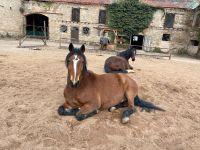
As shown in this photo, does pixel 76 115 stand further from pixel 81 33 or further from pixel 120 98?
Answer: pixel 81 33

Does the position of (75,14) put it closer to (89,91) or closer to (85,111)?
(89,91)

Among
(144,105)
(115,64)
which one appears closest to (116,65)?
(115,64)

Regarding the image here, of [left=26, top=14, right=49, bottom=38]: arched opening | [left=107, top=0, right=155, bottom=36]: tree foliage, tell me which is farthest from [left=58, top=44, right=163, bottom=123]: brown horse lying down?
[left=26, top=14, right=49, bottom=38]: arched opening

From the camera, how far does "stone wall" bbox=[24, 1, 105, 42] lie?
93.8 feet

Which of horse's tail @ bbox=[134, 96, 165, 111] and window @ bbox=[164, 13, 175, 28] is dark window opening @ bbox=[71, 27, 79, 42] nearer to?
window @ bbox=[164, 13, 175, 28]

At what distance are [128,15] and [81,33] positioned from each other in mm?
6910

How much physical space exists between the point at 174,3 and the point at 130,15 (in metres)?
5.92

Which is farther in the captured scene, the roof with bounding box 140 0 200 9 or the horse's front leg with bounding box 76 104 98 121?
the roof with bounding box 140 0 200 9

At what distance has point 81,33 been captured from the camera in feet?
96.4

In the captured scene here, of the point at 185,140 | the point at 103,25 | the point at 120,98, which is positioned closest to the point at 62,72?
the point at 120,98

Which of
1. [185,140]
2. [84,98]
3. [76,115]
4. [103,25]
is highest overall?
[103,25]

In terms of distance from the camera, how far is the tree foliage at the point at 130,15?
27938 mm

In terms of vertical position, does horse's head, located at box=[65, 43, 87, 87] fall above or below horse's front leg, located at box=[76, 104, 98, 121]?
above

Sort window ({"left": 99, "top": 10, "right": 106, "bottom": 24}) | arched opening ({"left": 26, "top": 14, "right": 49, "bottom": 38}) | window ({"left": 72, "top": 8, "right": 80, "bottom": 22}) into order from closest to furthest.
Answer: window ({"left": 99, "top": 10, "right": 106, "bottom": 24}), window ({"left": 72, "top": 8, "right": 80, "bottom": 22}), arched opening ({"left": 26, "top": 14, "right": 49, "bottom": 38})
